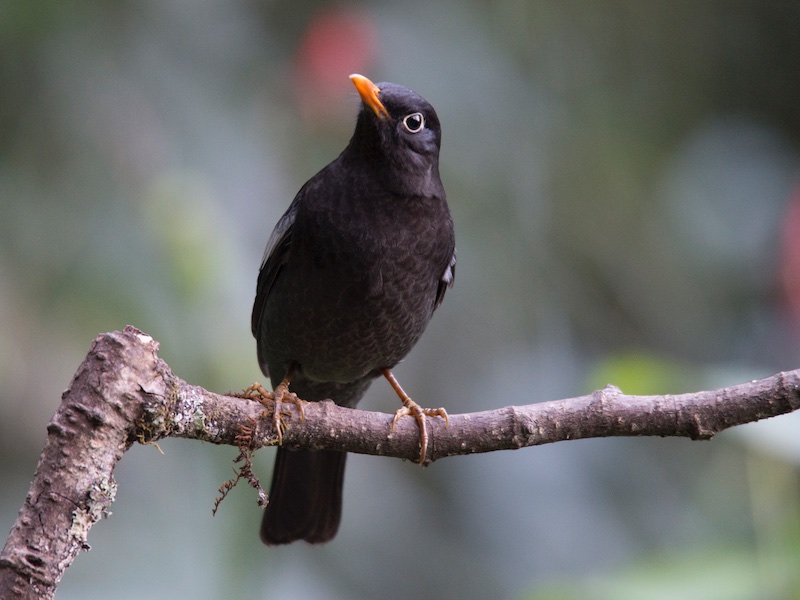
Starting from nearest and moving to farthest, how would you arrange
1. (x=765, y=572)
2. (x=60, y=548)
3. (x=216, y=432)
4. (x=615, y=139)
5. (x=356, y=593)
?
(x=60, y=548) < (x=216, y=432) < (x=765, y=572) < (x=356, y=593) < (x=615, y=139)

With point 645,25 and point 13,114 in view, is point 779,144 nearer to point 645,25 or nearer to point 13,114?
point 645,25

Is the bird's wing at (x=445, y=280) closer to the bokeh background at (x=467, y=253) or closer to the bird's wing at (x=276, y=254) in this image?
the bird's wing at (x=276, y=254)

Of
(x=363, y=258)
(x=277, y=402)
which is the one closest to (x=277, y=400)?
(x=277, y=402)

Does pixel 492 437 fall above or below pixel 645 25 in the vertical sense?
below

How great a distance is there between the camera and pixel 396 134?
3.88 metres

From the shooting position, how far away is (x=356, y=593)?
16.1 ft

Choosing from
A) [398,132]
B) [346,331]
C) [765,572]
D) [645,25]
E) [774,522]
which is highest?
[645,25]

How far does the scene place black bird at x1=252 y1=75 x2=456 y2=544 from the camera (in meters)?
3.74

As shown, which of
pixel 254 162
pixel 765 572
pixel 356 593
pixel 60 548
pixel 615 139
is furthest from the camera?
pixel 615 139

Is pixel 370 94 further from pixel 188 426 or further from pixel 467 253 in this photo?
pixel 467 253

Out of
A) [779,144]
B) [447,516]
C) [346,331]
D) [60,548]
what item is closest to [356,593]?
[447,516]

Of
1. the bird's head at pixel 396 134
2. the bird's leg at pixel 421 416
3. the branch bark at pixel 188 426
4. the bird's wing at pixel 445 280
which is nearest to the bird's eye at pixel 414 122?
the bird's head at pixel 396 134

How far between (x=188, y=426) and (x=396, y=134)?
1.62 meters

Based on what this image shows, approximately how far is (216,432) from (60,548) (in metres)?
0.77
